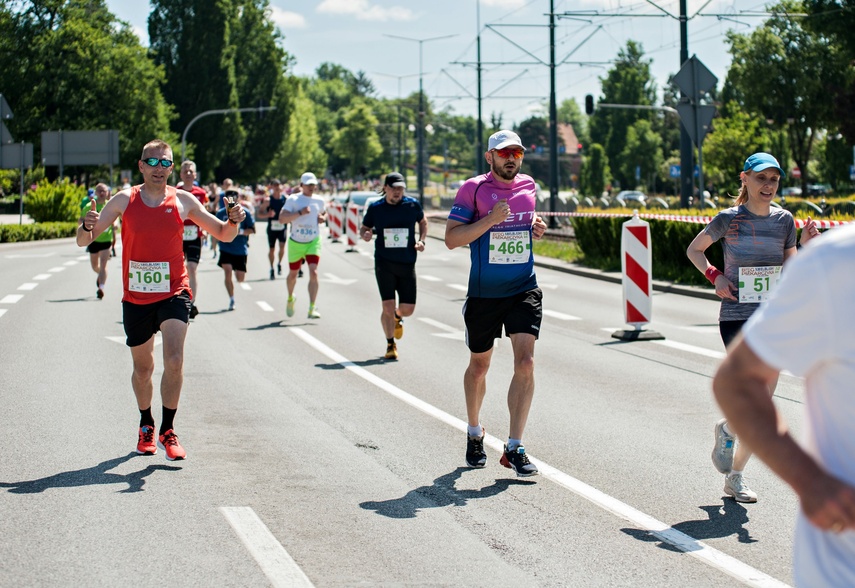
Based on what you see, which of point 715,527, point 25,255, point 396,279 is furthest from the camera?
point 25,255

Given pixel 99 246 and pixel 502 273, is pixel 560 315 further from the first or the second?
pixel 502 273

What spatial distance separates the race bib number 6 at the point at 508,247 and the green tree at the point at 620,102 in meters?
108

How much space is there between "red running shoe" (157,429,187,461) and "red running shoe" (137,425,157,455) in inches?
7.5

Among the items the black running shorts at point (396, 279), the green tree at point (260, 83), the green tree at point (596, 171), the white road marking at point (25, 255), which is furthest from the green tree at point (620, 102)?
the black running shorts at point (396, 279)

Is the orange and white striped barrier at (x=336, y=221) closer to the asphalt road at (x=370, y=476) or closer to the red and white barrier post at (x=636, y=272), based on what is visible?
the red and white barrier post at (x=636, y=272)

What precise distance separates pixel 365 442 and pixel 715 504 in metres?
2.52

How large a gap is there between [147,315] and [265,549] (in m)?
2.45

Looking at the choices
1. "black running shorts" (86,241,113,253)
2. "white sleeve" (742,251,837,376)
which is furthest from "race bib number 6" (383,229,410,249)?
"white sleeve" (742,251,837,376)

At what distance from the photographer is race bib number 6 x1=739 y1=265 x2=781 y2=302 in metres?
6.53

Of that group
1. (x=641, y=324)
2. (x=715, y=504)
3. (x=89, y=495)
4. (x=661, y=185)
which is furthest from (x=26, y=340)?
(x=661, y=185)

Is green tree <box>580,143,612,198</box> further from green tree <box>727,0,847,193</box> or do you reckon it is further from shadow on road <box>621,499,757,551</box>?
shadow on road <box>621,499,757,551</box>

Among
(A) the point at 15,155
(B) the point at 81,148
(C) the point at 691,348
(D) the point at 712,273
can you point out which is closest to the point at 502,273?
(D) the point at 712,273

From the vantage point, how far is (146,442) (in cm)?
774

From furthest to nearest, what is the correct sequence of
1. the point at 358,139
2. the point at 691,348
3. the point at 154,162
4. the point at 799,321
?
the point at 358,139 < the point at 691,348 < the point at 154,162 < the point at 799,321
